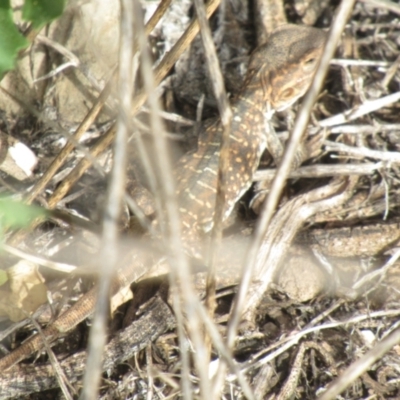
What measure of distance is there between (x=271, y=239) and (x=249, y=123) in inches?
41.3

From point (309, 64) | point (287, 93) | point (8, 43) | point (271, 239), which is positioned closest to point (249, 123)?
point (287, 93)

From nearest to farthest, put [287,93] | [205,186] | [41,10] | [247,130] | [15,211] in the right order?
[15,211] → [41,10] → [205,186] → [247,130] → [287,93]

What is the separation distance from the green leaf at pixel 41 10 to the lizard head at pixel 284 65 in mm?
2578

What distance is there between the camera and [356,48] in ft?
15.0

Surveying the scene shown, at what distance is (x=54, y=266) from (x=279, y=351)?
158 cm

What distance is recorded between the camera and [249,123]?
421 centimetres

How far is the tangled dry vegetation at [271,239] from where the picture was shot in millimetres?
3260

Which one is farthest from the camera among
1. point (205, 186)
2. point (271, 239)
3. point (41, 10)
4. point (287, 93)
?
point (287, 93)

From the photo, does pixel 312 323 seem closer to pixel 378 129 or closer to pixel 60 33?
pixel 378 129

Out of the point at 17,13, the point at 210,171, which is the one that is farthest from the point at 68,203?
the point at 17,13

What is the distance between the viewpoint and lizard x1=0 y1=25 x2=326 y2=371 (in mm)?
3846

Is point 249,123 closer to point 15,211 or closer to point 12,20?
point 12,20

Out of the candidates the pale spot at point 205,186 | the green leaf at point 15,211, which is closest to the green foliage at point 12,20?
the green leaf at point 15,211

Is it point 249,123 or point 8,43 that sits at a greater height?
point 8,43
